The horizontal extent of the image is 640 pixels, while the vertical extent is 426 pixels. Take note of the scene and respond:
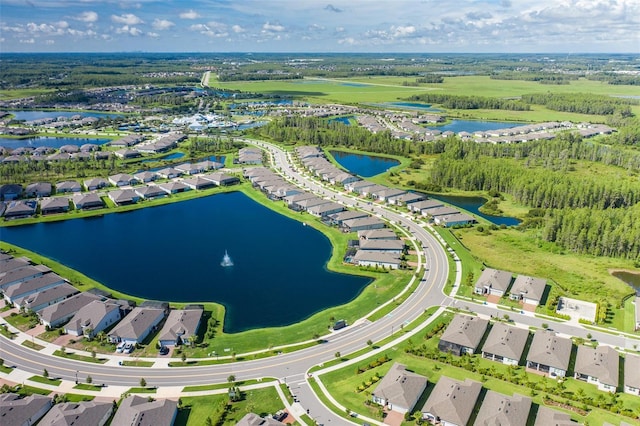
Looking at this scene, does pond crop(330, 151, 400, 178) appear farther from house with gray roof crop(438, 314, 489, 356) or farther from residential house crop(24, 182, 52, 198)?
residential house crop(24, 182, 52, 198)

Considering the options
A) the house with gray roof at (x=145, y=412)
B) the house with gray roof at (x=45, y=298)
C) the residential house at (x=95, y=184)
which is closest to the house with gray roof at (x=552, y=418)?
the house with gray roof at (x=145, y=412)

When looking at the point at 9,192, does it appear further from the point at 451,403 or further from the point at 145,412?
the point at 451,403

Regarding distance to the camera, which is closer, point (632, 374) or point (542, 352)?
point (632, 374)

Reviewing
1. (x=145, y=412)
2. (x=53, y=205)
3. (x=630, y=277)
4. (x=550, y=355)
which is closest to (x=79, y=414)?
(x=145, y=412)

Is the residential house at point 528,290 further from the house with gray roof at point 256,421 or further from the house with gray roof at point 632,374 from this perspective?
the house with gray roof at point 256,421

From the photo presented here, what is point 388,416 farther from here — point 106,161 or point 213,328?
point 106,161

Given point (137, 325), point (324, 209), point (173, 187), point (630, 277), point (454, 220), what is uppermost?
point (173, 187)

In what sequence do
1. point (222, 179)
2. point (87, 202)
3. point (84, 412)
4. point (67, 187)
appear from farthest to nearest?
point (222, 179) → point (67, 187) → point (87, 202) → point (84, 412)
